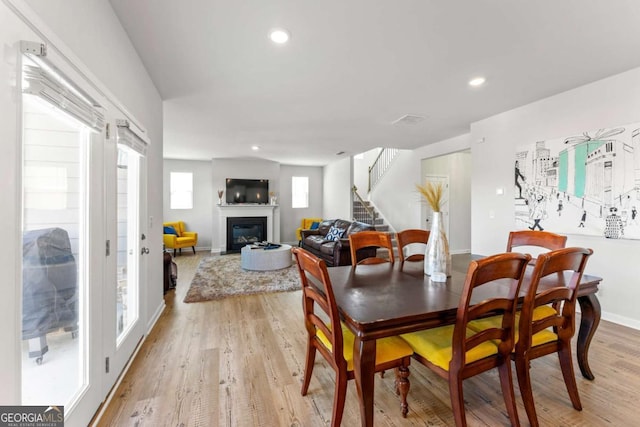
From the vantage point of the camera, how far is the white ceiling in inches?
72.3

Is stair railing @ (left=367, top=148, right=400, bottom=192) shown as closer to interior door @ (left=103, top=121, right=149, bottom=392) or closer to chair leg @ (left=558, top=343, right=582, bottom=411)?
chair leg @ (left=558, top=343, right=582, bottom=411)

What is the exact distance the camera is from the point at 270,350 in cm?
238

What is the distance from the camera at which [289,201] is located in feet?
28.6

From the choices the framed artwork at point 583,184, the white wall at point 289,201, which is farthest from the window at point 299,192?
the framed artwork at point 583,184

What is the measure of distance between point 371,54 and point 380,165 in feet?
19.7

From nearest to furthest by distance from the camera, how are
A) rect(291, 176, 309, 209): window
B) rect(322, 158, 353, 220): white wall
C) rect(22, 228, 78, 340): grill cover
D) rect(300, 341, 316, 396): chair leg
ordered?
rect(22, 228, 78, 340): grill cover → rect(300, 341, 316, 396): chair leg → rect(322, 158, 353, 220): white wall → rect(291, 176, 309, 209): window

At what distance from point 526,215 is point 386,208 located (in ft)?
13.2

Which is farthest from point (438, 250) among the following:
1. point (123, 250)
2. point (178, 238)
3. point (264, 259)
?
point (178, 238)

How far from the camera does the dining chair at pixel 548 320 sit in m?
1.40

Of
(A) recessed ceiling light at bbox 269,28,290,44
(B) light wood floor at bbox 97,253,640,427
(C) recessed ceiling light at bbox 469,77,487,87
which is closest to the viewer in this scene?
(B) light wood floor at bbox 97,253,640,427

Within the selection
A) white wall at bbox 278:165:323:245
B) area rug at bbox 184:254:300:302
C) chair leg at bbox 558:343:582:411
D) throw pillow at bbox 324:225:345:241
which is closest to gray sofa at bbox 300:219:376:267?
throw pillow at bbox 324:225:345:241

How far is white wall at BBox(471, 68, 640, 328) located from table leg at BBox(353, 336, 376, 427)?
Result: 328 cm

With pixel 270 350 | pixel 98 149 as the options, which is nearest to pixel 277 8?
pixel 98 149

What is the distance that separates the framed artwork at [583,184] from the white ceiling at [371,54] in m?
0.66
